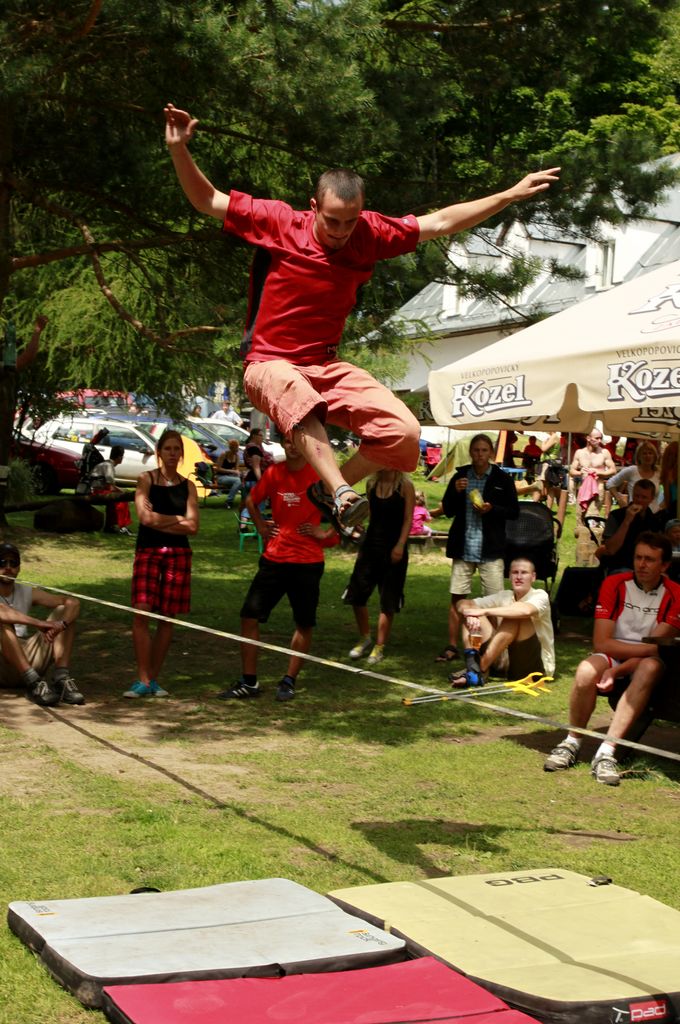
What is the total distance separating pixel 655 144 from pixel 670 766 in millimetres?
5126

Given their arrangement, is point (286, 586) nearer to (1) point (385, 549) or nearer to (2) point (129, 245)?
(1) point (385, 549)

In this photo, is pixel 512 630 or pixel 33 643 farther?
pixel 512 630

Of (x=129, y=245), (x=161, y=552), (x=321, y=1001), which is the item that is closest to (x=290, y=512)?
(x=161, y=552)

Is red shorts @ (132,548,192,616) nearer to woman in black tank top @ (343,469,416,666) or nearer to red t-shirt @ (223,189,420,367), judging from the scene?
woman in black tank top @ (343,469,416,666)

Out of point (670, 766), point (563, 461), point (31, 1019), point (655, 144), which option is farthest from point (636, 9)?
point (563, 461)

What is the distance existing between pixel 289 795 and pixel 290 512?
9.17ft

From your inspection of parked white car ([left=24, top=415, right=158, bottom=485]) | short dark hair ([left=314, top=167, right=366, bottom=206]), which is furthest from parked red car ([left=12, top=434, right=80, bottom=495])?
short dark hair ([left=314, top=167, right=366, bottom=206])

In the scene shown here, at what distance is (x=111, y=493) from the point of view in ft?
70.2

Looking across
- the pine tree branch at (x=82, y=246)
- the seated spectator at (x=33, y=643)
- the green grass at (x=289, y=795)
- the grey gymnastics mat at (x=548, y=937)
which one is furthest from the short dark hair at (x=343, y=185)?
the seated spectator at (x=33, y=643)

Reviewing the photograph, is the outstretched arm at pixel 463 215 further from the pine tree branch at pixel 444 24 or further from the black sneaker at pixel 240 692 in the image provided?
the black sneaker at pixel 240 692

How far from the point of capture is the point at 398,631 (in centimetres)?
1321

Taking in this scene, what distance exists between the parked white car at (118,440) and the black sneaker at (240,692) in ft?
59.8

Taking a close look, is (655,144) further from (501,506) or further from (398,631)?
(398,631)

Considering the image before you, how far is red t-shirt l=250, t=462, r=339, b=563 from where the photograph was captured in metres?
9.58
